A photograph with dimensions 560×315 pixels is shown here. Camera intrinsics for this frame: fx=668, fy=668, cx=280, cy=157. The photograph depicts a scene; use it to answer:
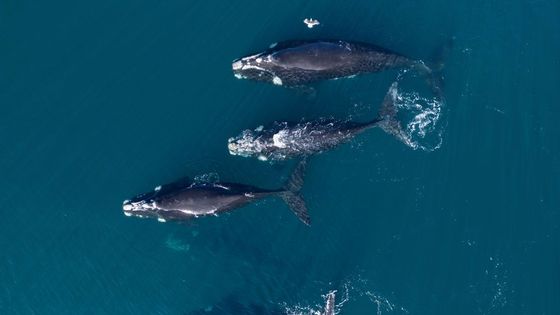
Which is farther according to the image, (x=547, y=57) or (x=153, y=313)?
(x=547, y=57)

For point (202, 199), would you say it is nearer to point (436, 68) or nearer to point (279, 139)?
point (279, 139)

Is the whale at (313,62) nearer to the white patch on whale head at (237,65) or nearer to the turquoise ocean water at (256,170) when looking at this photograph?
the white patch on whale head at (237,65)

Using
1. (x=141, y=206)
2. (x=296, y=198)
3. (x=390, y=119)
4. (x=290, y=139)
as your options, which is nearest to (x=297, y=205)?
(x=296, y=198)

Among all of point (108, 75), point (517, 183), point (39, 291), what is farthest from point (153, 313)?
point (517, 183)

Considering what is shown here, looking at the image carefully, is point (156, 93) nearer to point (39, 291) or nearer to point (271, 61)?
point (271, 61)

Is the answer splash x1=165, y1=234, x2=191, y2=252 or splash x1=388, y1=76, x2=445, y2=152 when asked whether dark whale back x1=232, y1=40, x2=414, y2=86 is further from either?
splash x1=165, y1=234, x2=191, y2=252

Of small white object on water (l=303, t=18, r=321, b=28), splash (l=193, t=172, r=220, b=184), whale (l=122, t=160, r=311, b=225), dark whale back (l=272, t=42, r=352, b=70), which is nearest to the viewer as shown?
whale (l=122, t=160, r=311, b=225)

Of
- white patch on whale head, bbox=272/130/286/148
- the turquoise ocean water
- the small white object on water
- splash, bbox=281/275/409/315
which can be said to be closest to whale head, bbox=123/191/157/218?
the turquoise ocean water
